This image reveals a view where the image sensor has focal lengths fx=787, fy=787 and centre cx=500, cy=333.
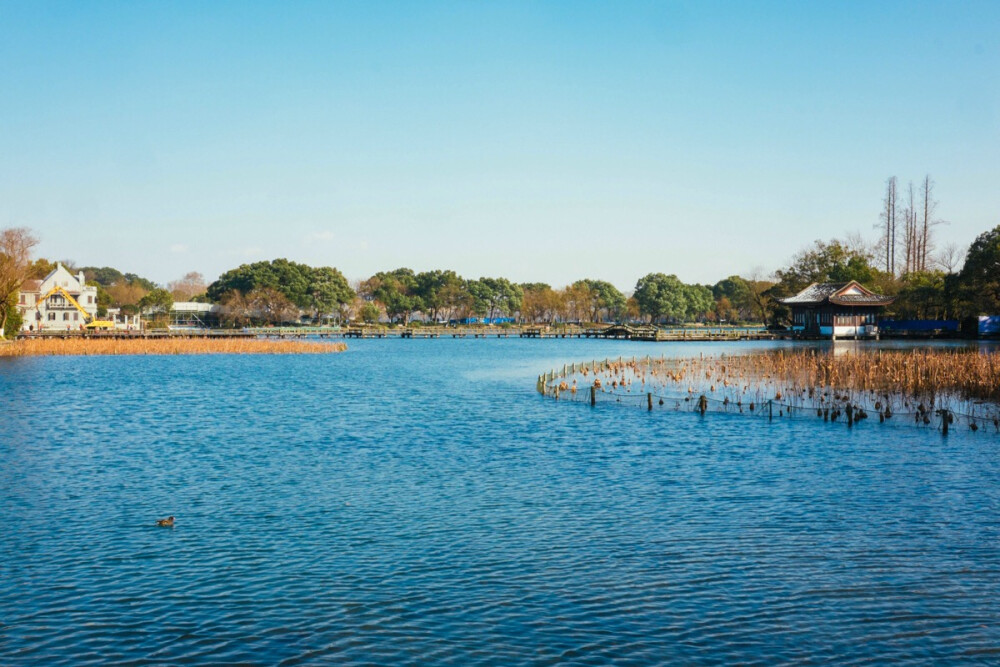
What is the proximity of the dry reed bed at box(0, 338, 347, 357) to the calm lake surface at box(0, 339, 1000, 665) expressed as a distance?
165 feet

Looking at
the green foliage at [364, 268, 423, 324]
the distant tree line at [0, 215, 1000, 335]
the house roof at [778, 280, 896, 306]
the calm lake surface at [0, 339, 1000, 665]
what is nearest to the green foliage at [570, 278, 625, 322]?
the distant tree line at [0, 215, 1000, 335]

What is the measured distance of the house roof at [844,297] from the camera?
90125mm

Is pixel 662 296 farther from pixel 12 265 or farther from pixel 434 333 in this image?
pixel 12 265

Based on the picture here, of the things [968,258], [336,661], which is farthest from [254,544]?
[968,258]

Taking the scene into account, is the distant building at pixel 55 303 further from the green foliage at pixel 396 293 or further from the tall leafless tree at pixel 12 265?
the green foliage at pixel 396 293

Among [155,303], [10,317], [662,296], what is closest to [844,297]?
[662,296]

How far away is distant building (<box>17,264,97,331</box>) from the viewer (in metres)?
98.8

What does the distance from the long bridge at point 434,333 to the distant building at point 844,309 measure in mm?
6506

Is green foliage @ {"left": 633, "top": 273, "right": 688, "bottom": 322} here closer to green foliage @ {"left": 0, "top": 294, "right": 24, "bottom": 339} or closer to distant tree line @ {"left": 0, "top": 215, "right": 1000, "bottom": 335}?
distant tree line @ {"left": 0, "top": 215, "right": 1000, "bottom": 335}

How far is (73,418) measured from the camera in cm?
3136

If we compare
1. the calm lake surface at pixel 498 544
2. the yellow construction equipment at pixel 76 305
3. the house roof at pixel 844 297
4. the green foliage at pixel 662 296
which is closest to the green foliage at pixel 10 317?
the yellow construction equipment at pixel 76 305

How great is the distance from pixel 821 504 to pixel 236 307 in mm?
119268

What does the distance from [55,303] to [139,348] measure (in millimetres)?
34259

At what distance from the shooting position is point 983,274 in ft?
255
